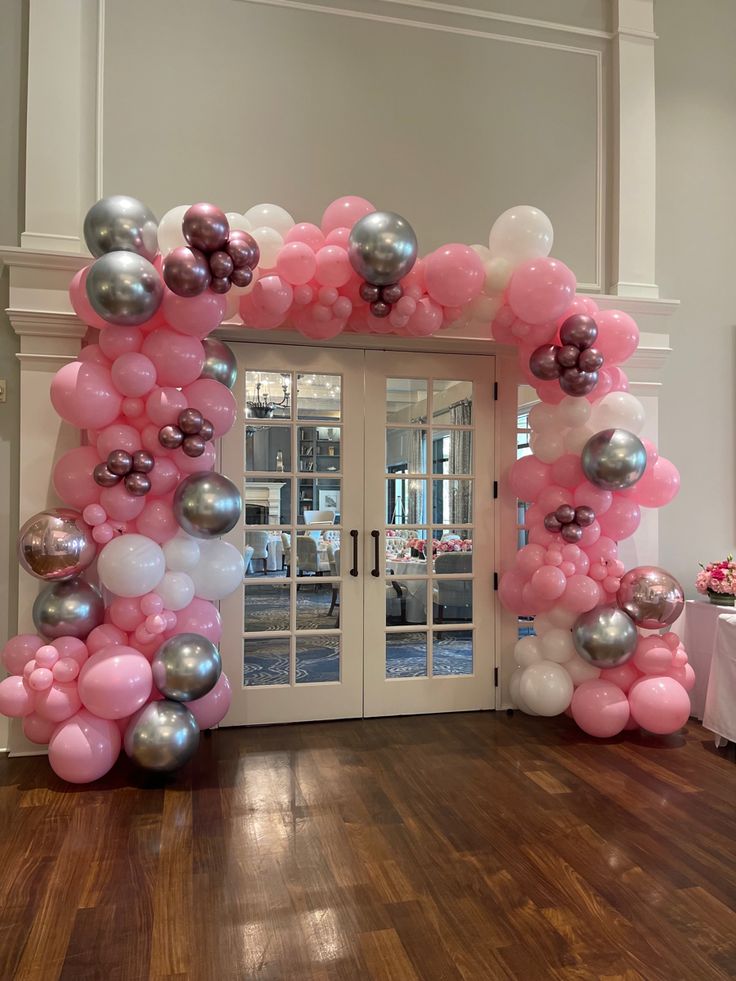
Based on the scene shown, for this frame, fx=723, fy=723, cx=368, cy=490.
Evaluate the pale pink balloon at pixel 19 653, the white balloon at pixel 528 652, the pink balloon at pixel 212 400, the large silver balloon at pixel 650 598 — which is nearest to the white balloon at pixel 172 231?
the pink balloon at pixel 212 400

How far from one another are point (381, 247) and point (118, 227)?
116 centimetres

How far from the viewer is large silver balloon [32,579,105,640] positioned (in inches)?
129

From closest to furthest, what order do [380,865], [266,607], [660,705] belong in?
[380,865]
[660,705]
[266,607]

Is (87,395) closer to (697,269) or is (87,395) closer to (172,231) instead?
(172,231)

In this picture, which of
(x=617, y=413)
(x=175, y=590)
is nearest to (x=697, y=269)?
(x=617, y=413)

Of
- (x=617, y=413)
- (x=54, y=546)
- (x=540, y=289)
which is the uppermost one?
(x=540, y=289)

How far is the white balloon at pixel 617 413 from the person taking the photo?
376 cm

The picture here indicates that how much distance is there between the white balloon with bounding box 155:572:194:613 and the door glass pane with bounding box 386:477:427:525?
135cm

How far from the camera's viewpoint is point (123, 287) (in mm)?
3033

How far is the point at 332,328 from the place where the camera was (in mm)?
3594

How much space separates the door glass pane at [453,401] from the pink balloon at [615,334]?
85 centimetres

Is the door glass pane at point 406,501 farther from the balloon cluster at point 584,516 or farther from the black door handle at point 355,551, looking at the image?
the balloon cluster at point 584,516

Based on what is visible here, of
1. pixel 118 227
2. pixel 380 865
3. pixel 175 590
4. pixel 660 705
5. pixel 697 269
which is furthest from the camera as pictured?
pixel 697 269

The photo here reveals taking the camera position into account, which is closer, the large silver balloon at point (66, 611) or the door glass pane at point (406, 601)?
the large silver balloon at point (66, 611)
